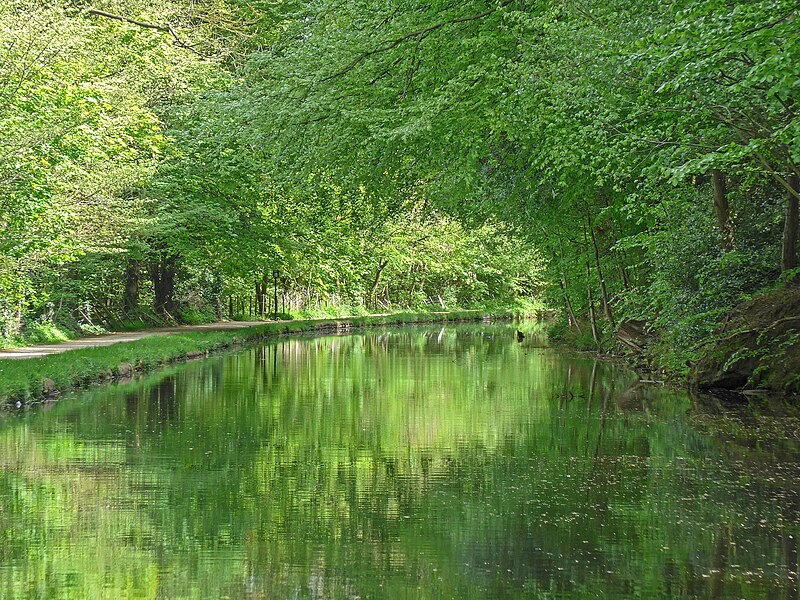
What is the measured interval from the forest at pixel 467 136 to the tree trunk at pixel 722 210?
0.12ft

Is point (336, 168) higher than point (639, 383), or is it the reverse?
point (336, 168)

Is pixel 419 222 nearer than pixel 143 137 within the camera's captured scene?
No

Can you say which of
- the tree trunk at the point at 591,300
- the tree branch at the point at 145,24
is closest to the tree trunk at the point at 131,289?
the tree branch at the point at 145,24

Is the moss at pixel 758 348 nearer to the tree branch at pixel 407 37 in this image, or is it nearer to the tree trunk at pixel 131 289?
the tree branch at pixel 407 37

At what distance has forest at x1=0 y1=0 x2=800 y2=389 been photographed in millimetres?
13984

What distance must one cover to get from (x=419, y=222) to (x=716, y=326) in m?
46.2

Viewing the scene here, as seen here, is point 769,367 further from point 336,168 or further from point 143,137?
point 143,137

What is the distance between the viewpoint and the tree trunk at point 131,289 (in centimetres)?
3778

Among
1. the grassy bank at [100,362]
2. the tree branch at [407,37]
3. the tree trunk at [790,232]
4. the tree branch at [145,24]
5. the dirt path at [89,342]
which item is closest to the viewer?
→ the grassy bank at [100,362]

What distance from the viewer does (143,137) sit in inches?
1014

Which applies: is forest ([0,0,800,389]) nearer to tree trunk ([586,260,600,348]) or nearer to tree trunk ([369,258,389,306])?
tree trunk ([586,260,600,348])

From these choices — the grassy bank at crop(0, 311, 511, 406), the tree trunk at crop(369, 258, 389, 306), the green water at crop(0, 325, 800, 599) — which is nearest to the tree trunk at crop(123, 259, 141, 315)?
the grassy bank at crop(0, 311, 511, 406)

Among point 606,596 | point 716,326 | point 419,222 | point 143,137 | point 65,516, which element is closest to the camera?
point 606,596

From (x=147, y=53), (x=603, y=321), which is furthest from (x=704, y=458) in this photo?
(x=147, y=53)
